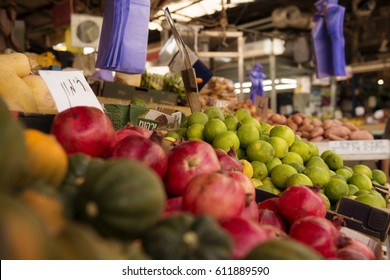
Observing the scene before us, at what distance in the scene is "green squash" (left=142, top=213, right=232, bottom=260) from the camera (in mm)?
694

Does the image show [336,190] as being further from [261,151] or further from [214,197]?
[214,197]

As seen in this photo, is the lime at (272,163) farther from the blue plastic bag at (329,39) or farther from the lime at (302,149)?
the blue plastic bag at (329,39)

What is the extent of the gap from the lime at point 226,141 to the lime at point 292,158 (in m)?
0.34

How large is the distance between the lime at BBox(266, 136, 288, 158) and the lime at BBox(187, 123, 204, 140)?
0.44 meters

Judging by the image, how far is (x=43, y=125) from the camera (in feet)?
4.18

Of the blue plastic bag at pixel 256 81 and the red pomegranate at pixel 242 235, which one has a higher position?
the blue plastic bag at pixel 256 81

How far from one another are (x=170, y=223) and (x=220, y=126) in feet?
5.75

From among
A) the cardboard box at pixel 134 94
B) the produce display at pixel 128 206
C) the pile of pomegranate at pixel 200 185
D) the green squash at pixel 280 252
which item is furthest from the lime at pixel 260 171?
the cardboard box at pixel 134 94

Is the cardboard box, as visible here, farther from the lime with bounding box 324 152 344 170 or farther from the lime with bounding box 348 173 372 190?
the lime with bounding box 348 173 372 190

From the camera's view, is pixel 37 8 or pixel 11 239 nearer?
pixel 11 239

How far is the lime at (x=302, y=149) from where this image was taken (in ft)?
8.58

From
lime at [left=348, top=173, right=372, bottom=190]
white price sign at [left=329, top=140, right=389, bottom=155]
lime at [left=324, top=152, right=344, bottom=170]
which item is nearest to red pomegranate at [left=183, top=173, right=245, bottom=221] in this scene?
lime at [left=348, top=173, right=372, bottom=190]

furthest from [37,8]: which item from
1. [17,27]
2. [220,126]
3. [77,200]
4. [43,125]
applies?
[77,200]
